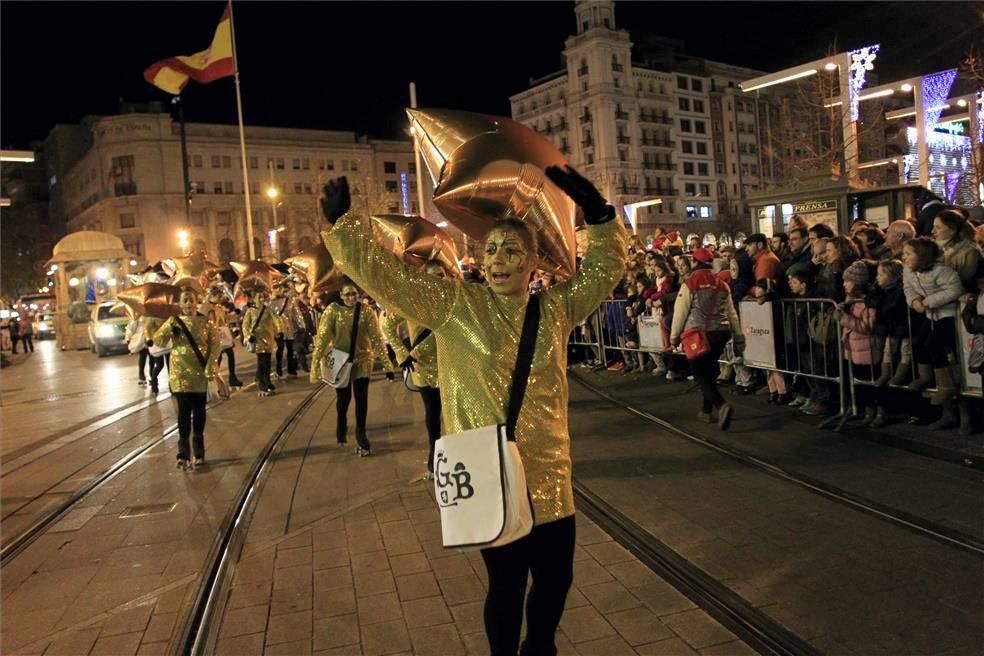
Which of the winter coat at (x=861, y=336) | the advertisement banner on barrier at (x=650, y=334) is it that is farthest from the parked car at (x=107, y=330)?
the winter coat at (x=861, y=336)

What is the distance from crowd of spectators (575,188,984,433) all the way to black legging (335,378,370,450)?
11.0ft

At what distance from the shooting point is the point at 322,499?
22.6 feet

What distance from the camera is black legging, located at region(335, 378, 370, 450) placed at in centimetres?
852

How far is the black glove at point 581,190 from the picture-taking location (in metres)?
3.09

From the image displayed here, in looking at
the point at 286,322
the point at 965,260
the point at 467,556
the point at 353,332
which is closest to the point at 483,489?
the point at 467,556

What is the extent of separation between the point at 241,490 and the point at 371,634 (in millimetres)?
3643

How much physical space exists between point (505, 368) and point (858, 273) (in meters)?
6.58

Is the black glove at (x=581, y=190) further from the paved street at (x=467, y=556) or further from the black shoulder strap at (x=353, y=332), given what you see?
the black shoulder strap at (x=353, y=332)

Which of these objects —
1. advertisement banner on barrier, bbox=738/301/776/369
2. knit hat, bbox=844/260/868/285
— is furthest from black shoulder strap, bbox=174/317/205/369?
knit hat, bbox=844/260/868/285

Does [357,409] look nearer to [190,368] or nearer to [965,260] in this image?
[190,368]

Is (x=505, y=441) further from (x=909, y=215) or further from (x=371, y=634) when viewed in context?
(x=909, y=215)

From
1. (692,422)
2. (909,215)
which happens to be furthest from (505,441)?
(909,215)

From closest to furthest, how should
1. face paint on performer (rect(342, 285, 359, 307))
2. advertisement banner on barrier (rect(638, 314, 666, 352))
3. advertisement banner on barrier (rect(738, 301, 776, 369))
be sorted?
face paint on performer (rect(342, 285, 359, 307)) → advertisement banner on barrier (rect(738, 301, 776, 369)) → advertisement banner on barrier (rect(638, 314, 666, 352))

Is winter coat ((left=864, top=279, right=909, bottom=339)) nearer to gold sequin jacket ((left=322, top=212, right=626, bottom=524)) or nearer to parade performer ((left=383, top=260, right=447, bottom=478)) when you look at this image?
parade performer ((left=383, top=260, right=447, bottom=478))
